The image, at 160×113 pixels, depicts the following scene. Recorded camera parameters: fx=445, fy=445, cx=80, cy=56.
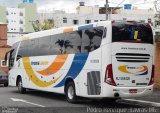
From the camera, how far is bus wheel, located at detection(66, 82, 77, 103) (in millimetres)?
19516

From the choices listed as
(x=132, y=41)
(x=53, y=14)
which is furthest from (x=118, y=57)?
(x=53, y=14)

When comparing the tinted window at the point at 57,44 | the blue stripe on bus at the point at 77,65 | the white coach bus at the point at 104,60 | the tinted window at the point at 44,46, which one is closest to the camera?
the white coach bus at the point at 104,60

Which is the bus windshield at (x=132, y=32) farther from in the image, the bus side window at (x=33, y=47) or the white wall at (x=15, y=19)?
the white wall at (x=15, y=19)

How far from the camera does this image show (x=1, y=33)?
163ft

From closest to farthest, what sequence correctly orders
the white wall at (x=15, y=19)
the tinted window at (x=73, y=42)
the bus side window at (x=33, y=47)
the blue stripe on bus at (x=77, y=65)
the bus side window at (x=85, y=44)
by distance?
1. the bus side window at (x=85, y=44)
2. the blue stripe on bus at (x=77, y=65)
3. the tinted window at (x=73, y=42)
4. the bus side window at (x=33, y=47)
5. the white wall at (x=15, y=19)

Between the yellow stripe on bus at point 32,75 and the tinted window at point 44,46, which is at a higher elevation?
the tinted window at point 44,46

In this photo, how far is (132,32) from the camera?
1786cm

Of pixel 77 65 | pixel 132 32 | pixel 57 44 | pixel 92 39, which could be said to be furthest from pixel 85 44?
pixel 57 44

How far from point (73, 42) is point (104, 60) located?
9.26 feet

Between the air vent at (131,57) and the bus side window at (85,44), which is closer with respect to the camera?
the air vent at (131,57)

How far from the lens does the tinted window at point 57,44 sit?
2094 centimetres

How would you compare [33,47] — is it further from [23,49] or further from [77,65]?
[77,65]

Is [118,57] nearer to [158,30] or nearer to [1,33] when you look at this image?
[158,30]

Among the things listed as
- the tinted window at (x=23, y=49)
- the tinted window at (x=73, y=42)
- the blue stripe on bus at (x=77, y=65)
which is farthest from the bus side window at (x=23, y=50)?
the blue stripe on bus at (x=77, y=65)
